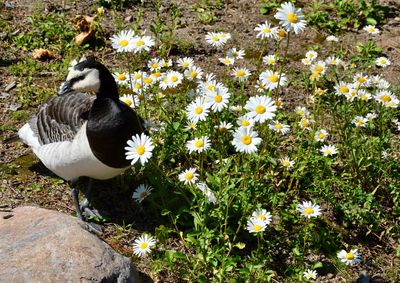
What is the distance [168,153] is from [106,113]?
3.44 feet

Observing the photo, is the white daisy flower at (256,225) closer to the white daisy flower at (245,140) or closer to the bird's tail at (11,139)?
the white daisy flower at (245,140)

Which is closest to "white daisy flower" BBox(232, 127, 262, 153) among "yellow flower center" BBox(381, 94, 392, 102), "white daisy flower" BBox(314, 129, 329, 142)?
"white daisy flower" BBox(314, 129, 329, 142)

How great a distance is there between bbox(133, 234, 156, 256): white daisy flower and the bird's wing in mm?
1063

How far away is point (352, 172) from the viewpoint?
5609mm

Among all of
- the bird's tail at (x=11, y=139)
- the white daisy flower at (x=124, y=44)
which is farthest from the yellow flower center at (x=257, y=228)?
the bird's tail at (x=11, y=139)

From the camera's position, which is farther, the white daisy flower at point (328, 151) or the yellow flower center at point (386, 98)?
the yellow flower center at point (386, 98)

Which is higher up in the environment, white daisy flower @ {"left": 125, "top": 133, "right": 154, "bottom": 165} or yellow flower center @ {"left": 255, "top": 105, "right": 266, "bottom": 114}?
yellow flower center @ {"left": 255, "top": 105, "right": 266, "bottom": 114}

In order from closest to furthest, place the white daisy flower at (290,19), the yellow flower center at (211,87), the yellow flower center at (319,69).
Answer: the white daisy flower at (290,19) < the yellow flower center at (211,87) < the yellow flower center at (319,69)

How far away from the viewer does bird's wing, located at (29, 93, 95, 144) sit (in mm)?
5117

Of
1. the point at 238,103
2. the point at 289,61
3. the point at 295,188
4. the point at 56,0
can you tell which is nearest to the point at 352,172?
the point at 295,188

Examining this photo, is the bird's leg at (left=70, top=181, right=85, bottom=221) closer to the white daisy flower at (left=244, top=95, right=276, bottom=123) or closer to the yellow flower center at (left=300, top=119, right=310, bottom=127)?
the white daisy flower at (left=244, top=95, right=276, bottom=123)

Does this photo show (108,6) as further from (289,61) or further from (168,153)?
(168,153)

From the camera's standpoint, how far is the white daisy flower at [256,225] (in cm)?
438

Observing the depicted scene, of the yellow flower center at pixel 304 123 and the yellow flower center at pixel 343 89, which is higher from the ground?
the yellow flower center at pixel 343 89
